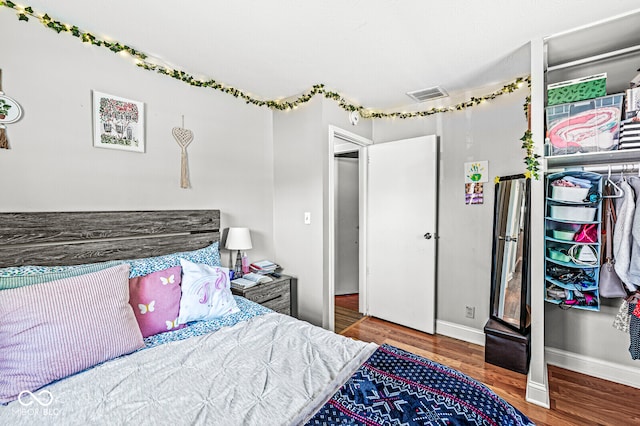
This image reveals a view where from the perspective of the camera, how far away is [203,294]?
1878mm

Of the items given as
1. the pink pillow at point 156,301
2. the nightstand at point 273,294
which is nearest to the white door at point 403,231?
the nightstand at point 273,294

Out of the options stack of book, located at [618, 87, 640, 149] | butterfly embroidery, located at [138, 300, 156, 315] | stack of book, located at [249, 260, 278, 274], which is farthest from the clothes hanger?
butterfly embroidery, located at [138, 300, 156, 315]

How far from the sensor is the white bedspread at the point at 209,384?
3.38ft

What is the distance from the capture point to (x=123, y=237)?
6.63 feet

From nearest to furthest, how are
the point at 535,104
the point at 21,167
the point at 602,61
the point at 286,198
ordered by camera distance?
the point at 21,167 < the point at 535,104 < the point at 602,61 < the point at 286,198

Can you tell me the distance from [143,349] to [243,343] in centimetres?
49

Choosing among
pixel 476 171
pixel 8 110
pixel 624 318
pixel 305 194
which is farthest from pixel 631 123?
pixel 8 110

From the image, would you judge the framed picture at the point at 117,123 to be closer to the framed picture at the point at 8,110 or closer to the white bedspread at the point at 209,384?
the framed picture at the point at 8,110

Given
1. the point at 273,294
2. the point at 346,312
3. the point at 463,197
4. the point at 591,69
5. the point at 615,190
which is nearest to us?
the point at 615,190

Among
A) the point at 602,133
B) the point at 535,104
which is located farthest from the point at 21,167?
the point at 602,133

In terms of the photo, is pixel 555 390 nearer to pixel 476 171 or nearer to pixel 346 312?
pixel 476 171

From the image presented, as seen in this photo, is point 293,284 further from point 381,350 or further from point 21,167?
point 21,167

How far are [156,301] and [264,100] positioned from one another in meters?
2.18

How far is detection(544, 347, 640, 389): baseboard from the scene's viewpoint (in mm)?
2135
